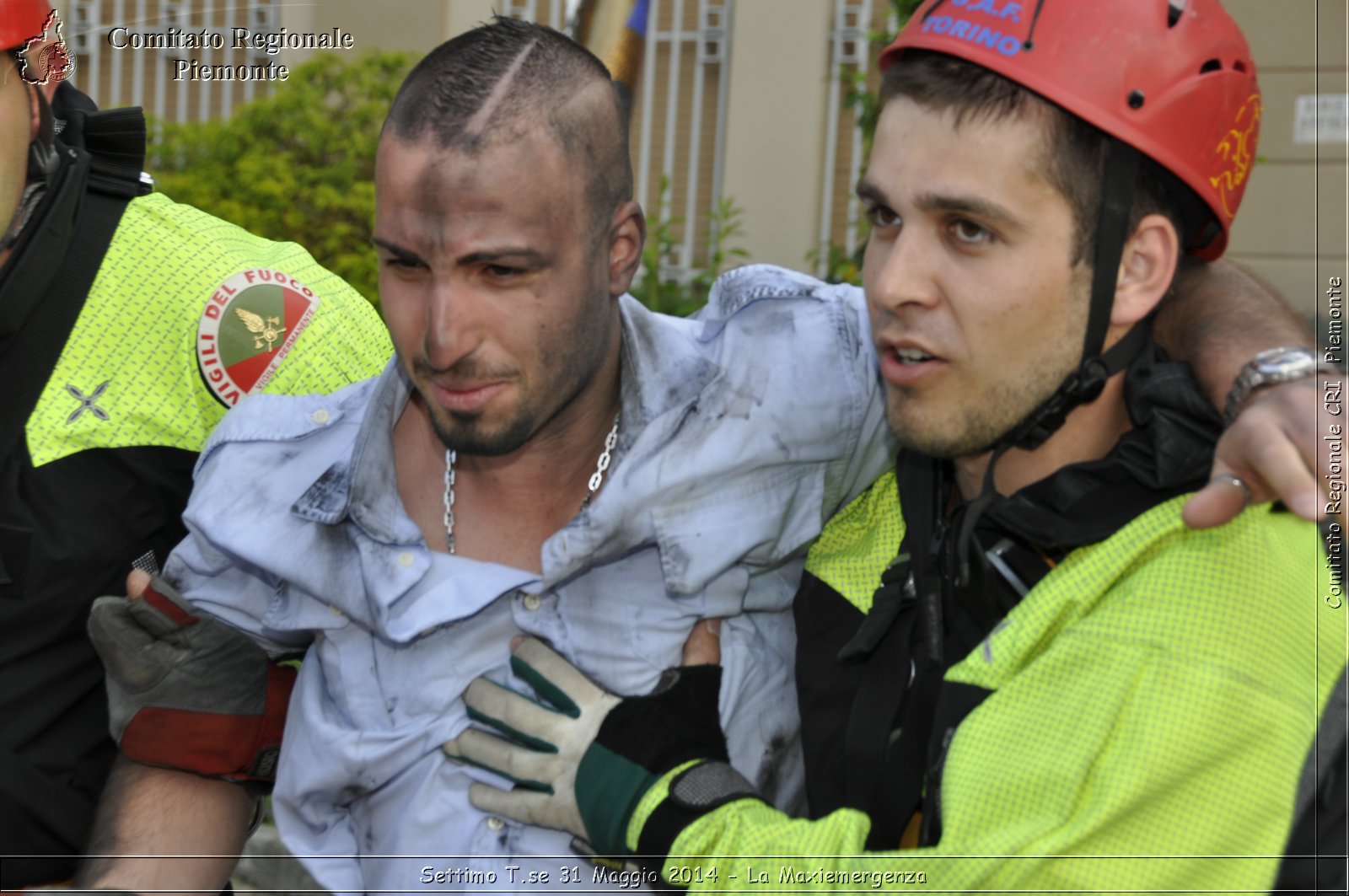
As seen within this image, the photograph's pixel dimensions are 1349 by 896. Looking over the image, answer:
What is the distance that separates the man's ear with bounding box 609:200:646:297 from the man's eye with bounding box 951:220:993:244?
0.64 metres

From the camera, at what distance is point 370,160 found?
17.0ft

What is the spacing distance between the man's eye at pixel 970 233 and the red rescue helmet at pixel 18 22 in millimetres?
1827

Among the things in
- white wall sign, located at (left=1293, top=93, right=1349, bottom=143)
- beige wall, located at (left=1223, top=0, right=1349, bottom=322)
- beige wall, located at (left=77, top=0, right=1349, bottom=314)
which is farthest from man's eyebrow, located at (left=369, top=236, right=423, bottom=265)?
white wall sign, located at (left=1293, top=93, right=1349, bottom=143)

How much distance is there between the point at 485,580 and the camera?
250 cm

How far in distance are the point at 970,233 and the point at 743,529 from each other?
66 centimetres

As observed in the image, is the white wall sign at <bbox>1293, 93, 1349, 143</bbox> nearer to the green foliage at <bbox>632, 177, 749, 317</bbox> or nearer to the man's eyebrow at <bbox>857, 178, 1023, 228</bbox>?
the green foliage at <bbox>632, 177, 749, 317</bbox>

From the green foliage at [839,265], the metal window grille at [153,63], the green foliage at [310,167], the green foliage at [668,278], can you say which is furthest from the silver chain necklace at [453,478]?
the green foliage at [668,278]

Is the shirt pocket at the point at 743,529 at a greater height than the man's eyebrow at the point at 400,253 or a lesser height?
lesser

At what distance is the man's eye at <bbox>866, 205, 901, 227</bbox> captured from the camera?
2.32m

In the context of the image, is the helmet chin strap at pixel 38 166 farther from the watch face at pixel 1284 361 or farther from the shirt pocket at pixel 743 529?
the watch face at pixel 1284 361

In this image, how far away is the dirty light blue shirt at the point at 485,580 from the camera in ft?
8.04

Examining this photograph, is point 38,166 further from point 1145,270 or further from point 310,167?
point 310,167

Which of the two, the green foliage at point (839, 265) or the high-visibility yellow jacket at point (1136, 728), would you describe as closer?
the high-visibility yellow jacket at point (1136, 728)

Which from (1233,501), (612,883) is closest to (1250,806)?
(1233,501)
